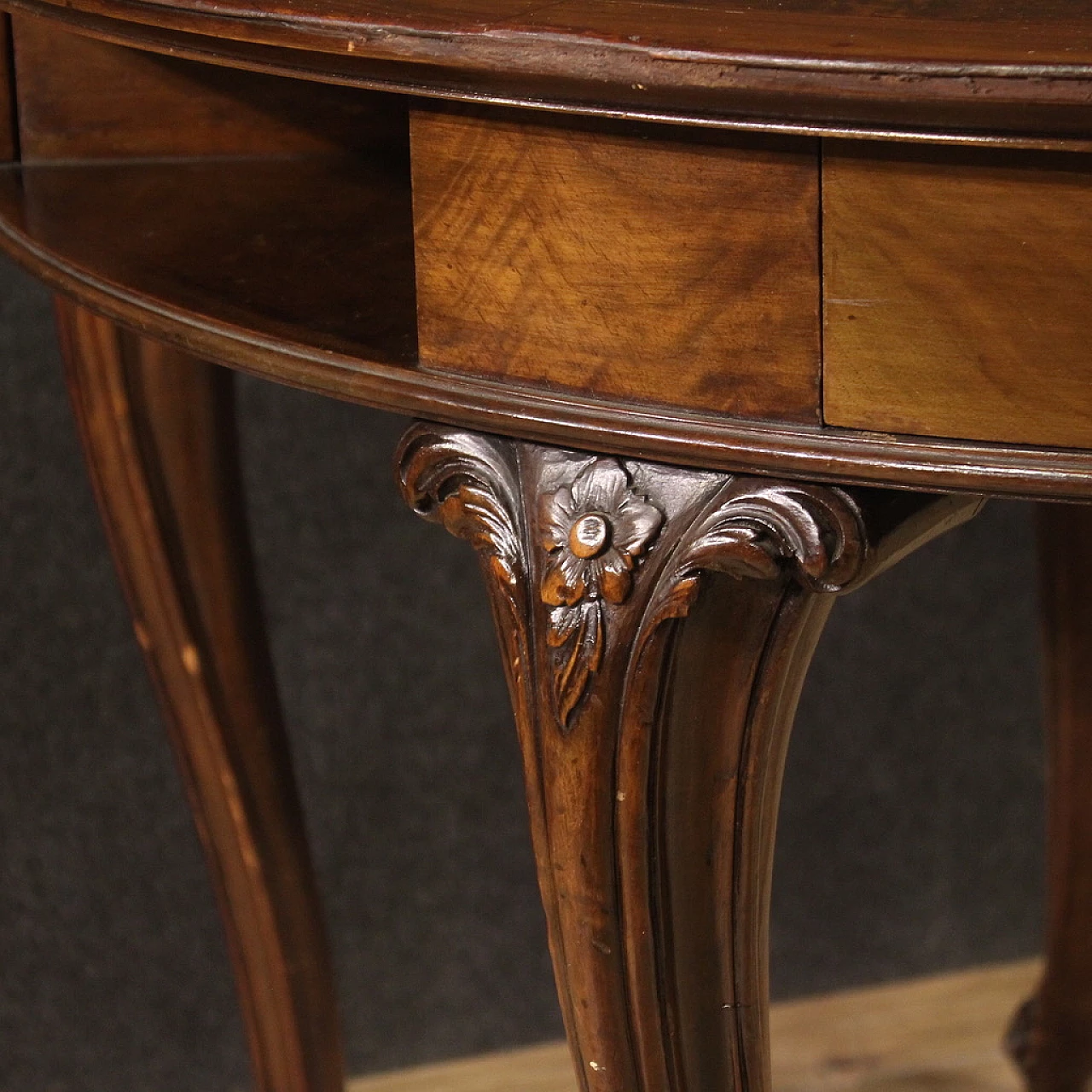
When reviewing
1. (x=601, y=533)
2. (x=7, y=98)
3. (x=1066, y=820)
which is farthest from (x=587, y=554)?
(x=1066, y=820)

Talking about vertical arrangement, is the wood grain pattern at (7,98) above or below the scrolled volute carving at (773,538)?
above

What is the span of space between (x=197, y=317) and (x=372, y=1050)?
2.43 feet

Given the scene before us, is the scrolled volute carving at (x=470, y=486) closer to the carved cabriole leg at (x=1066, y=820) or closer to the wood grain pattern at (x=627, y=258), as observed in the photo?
the wood grain pattern at (x=627, y=258)

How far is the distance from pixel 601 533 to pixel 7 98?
29 cm

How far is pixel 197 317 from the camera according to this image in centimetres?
37

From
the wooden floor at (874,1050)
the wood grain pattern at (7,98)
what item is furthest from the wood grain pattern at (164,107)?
the wooden floor at (874,1050)

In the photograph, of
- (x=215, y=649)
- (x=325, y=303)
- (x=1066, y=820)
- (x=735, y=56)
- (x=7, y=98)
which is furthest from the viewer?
(x=1066, y=820)

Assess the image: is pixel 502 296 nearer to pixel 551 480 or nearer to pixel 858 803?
pixel 551 480

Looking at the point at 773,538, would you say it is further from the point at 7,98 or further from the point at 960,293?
the point at 7,98

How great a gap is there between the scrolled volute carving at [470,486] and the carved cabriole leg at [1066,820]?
0.43 metres

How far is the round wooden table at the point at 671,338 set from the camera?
0.25 meters

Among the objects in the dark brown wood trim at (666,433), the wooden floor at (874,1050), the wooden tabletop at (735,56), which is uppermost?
the wooden tabletop at (735,56)

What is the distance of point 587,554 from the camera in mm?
311

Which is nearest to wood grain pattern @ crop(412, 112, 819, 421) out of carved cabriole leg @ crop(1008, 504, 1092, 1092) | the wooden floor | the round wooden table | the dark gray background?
the round wooden table
